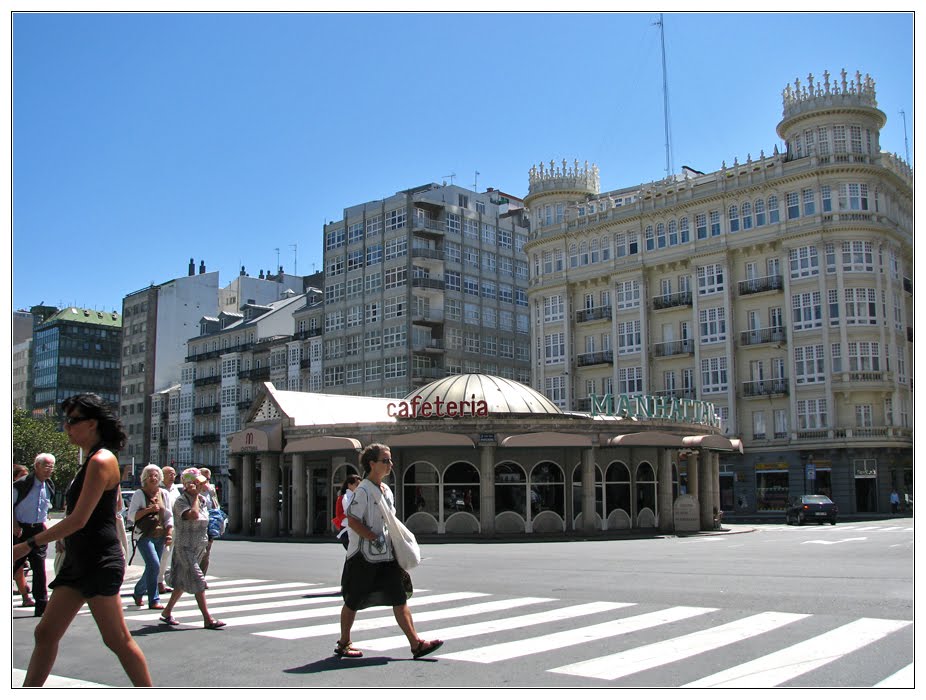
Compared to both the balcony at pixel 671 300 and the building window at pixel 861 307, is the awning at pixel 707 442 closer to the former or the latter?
the building window at pixel 861 307

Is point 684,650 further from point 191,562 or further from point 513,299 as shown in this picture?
point 513,299

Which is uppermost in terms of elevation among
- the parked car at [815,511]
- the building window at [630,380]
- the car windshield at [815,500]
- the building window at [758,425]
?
the building window at [630,380]

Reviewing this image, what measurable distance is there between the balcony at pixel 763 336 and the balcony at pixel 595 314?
33.4ft

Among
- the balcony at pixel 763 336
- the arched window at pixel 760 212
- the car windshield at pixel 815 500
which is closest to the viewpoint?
the car windshield at pixel 815 500

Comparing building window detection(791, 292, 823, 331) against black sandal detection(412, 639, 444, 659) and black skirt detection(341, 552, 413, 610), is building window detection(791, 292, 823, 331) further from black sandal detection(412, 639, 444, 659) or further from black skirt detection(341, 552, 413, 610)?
black skirt detection(341, 552, 413, 610)

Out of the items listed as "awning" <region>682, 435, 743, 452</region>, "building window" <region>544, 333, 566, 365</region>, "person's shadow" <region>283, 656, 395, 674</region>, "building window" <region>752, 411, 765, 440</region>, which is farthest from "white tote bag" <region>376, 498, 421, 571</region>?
"building window" <region>544, 333, 566, 365</region>

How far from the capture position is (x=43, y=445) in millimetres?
72375

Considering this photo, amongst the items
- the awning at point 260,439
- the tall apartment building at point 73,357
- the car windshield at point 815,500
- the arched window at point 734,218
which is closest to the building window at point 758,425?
the arched window at point 734,218

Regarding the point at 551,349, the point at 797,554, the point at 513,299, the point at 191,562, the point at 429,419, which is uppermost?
the point at 513,299

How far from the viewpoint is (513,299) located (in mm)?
81875

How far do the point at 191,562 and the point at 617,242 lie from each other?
188ft

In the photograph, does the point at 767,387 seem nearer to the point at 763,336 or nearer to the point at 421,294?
the point at 763,336

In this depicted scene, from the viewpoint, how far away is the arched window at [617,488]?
1403 inches

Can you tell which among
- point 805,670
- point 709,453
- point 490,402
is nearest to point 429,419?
point 490,402
